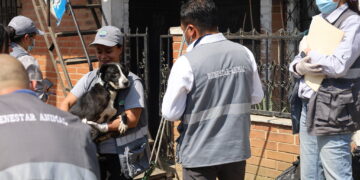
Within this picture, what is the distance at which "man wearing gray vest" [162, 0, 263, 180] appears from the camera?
314 centimetres

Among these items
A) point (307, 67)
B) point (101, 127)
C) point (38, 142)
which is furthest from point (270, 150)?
point (38, 142)

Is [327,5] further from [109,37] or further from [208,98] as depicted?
[109,37]

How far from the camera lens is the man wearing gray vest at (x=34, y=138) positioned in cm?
181

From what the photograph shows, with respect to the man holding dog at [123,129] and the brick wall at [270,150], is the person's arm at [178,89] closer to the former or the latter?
the man holding dog at [123,129]

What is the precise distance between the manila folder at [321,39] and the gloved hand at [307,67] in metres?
0.06

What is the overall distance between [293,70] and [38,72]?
1.91 metres

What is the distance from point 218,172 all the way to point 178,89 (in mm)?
646

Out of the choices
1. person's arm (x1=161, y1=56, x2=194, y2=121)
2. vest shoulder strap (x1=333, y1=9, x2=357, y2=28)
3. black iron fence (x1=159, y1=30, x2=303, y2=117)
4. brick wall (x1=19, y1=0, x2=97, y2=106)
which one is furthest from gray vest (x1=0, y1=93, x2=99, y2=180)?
brick wall (x1=19, y1=0, x2=97, y2=106)

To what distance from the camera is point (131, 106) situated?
3469 millimetres

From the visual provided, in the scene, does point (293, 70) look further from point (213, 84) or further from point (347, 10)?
point (213, 84)

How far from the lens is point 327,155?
11.3 ft

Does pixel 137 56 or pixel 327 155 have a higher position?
pixel 137 56

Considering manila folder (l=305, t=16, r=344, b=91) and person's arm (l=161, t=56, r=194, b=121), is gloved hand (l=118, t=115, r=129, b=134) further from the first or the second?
manila folder (l=305, t=16, r=344, b=91)

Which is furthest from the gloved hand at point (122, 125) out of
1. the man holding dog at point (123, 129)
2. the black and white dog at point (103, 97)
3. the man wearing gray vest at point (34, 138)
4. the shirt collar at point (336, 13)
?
the shirt collar at point (336, 13)
